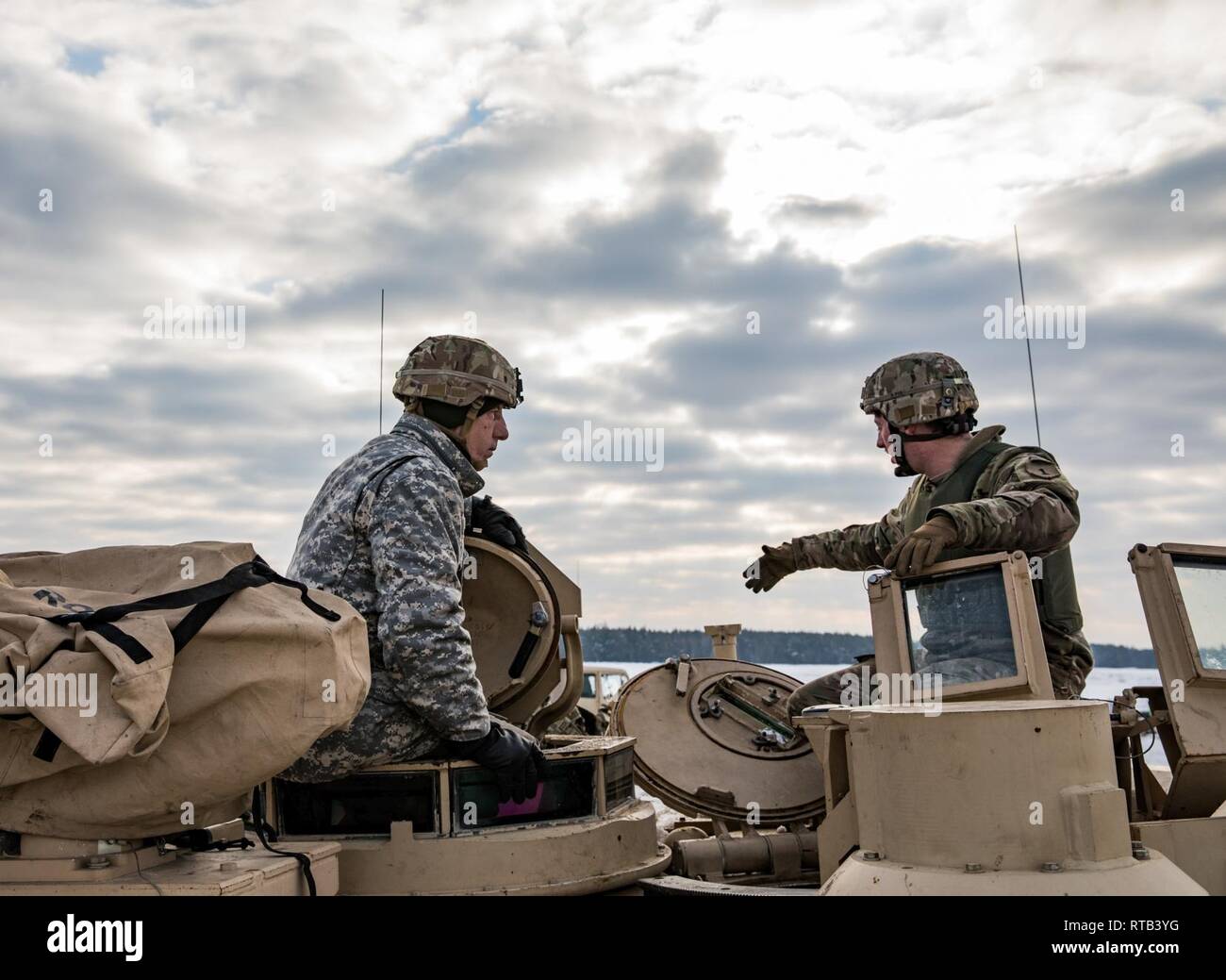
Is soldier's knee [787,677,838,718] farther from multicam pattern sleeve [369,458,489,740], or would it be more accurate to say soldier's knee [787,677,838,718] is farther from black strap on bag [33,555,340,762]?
black strap on bag [33,555,340,762]

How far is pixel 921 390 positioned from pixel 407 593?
2811mm

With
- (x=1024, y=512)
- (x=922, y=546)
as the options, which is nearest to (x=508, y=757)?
(x=922, y=546)

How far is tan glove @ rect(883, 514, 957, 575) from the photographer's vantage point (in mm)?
4820

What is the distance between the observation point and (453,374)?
A: 4.88 m

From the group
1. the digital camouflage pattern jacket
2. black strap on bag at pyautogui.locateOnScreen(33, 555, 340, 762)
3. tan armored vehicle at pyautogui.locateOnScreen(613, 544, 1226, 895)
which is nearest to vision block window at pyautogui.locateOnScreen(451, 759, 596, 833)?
the digital camouflage pattern jacket

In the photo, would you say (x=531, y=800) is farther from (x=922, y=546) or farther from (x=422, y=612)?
(x=922, y=546)

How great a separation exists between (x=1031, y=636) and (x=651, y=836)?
1587mm

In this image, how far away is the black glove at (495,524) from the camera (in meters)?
5.23

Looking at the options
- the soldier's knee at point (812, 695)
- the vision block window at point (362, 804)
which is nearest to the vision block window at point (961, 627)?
the soldier's knee at point (812, 695)

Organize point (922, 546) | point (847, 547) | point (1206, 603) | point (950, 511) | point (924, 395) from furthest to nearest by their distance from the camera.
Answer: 1. point (847, 547)
2. point (924, 395)
3. point (950, 511)
4. point (922, 546)
5. point (1206, 603)

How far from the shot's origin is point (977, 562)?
4664mm

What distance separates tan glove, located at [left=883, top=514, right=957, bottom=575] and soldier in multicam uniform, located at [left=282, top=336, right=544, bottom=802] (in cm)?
167
